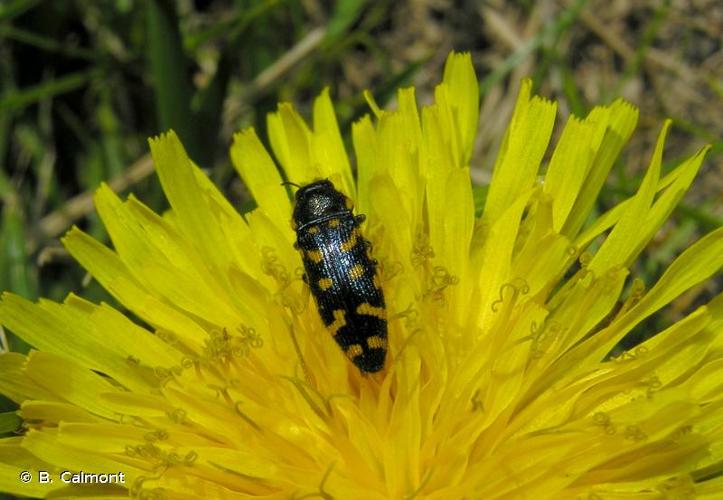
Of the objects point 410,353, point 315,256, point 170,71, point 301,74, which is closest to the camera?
point 410,353

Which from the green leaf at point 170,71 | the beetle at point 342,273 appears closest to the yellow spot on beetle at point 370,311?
the beetle at point 342,273

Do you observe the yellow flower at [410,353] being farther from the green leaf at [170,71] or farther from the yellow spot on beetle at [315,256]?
the green leaf at [170,71]

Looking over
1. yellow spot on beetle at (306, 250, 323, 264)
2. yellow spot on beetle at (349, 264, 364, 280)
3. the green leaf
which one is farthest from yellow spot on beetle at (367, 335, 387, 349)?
the green leaf

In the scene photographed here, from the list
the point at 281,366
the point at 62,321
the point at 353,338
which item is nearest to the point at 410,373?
the point at 353,338

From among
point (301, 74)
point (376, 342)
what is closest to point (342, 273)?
point (376, 342)

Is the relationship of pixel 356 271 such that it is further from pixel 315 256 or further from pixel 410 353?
pixel 410 353

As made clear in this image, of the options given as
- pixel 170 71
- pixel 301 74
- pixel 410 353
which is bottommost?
pixel 410 353

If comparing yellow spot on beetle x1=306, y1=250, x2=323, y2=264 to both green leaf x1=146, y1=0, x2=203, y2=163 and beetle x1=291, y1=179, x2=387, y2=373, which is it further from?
green leaf x1=146, y1=0, x2=203, y2=163
